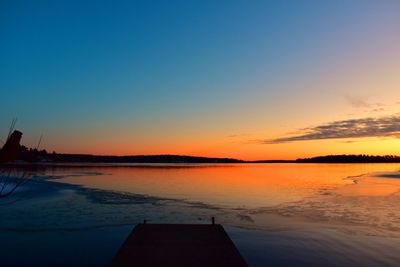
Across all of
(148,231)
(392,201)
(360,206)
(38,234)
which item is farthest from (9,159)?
(392,201)

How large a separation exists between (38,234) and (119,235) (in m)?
3.67

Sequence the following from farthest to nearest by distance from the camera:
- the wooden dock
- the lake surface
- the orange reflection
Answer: the orange reflection, the lake surface, the wooden dock

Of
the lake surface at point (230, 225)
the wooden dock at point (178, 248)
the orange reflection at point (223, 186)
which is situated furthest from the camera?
the orange reflection at point (223, 186)

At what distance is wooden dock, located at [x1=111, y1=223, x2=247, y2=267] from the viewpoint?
33.2ft

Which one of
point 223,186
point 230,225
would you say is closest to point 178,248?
point 230,225

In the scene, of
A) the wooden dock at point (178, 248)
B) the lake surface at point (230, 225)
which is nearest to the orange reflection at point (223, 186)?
the lake surface at point (230, 225)

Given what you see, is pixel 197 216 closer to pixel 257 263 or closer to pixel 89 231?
pixel 89 231

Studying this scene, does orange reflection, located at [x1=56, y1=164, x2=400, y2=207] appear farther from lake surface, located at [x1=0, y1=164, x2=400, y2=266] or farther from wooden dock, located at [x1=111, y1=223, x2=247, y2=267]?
wooden dock, located at [x1=111, y1=223, x2=247, y2=267]

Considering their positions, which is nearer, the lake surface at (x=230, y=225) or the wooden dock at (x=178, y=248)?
the wooden dock at (x=178, y=248)

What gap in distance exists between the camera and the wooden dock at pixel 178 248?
1011 cm

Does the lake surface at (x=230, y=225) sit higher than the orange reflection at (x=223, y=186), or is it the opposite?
the orange reflection at (x=223, y=186)

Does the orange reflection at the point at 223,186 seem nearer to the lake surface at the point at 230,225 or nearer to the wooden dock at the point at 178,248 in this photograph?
the lake surface at the point at 230,225

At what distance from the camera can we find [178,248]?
1170cm

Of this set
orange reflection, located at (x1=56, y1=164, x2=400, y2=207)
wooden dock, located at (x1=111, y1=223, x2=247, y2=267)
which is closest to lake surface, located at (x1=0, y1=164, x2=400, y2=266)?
orange reflection, located at (x1=56, y1=164, x2=400, y2=207)
